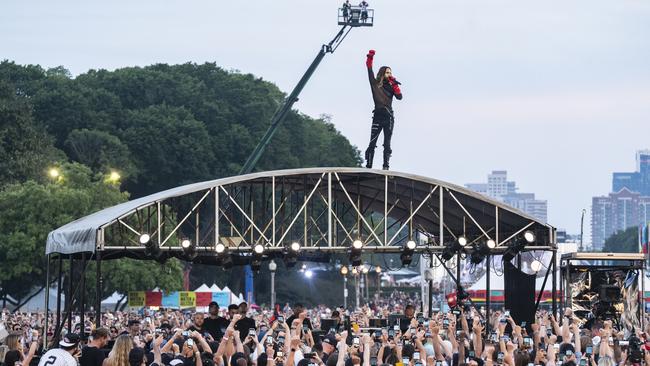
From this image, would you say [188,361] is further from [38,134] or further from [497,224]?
[38,134]

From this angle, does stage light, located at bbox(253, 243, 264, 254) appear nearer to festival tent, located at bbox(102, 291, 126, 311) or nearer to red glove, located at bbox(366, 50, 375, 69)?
red glove, located at bbox(366, 50, 375, 69)

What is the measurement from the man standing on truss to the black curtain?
149 inches

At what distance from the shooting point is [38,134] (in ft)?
255

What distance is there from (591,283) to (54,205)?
35633mm

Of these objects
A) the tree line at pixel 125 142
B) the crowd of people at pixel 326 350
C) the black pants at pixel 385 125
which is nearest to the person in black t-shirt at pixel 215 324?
the crowd of people at pixel 326 350

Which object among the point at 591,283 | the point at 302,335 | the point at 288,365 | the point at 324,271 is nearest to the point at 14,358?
the point at 288,365

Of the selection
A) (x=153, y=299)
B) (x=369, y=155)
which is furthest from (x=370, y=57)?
(x=153, y=299)

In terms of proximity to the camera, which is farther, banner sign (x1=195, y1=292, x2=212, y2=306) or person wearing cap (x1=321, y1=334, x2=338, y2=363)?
banner sign (x1=195, y1=292, x2=212, y2=306)

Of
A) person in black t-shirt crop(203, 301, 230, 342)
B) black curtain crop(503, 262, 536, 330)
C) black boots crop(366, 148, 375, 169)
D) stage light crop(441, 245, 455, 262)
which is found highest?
black boots crop(366, 148, 375, 169)

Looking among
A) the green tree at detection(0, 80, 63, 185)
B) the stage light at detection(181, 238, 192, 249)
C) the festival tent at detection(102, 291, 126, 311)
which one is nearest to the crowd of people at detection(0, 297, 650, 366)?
the stage light at detection(181, 238, 192, 249)

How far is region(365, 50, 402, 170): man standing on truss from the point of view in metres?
30.8

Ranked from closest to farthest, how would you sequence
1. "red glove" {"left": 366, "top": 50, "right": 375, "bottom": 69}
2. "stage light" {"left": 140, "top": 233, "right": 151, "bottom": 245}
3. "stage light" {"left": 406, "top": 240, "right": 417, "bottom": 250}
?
"stage light" {"left": 140, "top": 233, "right": 151, "bottom": 245}, "stage light" {"left": 406, "top": 240, "right": 417, "bottom": 250}, "red glove" {"left": 366, "top": 50, "right": 375, "bottom": 69}

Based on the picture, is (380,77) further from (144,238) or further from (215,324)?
Result: (215,324)

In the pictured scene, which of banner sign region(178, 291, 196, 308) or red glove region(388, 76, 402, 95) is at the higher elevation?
red glove region(388, 76, 402, 95)
